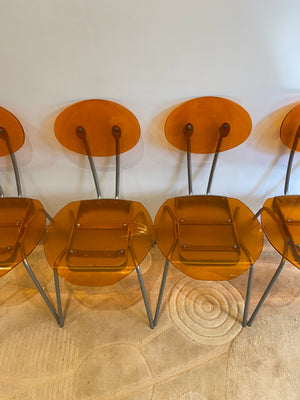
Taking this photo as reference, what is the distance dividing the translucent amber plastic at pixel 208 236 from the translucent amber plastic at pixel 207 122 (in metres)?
0.24

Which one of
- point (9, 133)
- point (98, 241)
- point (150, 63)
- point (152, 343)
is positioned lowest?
point (152, 343)

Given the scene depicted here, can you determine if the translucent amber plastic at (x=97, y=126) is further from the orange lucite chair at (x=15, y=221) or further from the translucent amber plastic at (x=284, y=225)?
the translucent amber plastic at (x=284, y=225)

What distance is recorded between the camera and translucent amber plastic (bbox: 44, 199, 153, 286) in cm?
86

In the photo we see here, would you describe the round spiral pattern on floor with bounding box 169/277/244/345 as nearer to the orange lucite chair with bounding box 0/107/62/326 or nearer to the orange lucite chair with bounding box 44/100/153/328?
the orange lucite chair with bounding box 44/100/153/328

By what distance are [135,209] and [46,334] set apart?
71cm

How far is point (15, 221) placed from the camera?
100cm

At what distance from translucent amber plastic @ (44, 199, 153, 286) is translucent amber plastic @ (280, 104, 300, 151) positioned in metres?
0.67

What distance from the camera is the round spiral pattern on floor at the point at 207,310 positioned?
109 cm

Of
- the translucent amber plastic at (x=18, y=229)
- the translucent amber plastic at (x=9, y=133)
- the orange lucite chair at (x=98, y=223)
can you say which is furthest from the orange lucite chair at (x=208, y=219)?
the translucent amber plastic at (x=9, y=133)

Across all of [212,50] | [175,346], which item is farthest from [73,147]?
[175,346]

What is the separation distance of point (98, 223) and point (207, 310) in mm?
677

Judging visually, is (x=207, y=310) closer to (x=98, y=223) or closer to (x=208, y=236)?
(x=208, y=236)

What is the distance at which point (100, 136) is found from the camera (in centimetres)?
102

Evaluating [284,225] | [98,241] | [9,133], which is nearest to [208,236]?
[284,225]
